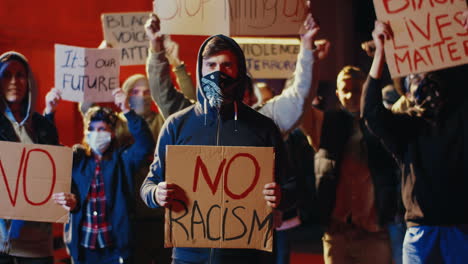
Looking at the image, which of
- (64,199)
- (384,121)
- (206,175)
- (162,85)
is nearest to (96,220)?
(64,199)

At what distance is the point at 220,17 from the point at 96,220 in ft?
5.27

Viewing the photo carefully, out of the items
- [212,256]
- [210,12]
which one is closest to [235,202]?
[212,256]

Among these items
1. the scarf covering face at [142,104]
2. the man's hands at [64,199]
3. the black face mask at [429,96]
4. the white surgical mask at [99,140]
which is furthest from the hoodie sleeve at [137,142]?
the black face mask at [429,96]

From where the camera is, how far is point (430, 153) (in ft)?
10.1

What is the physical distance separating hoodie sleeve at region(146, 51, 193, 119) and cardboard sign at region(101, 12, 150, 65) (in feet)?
5.71

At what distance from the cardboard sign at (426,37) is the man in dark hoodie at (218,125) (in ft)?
2.82

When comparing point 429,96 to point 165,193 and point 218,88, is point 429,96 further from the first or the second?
point 165,193

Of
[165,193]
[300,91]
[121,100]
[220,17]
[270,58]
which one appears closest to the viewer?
[165,193]

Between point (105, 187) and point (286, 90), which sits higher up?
point (286, 90)

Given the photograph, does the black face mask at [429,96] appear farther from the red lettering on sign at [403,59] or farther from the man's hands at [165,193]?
the man's hands at [165,193]

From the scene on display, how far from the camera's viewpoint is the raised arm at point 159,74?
351 centimetres

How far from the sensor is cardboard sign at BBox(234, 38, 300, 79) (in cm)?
494

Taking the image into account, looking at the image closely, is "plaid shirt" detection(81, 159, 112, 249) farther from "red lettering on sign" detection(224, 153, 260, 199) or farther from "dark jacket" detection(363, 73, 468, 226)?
"dark jacket" detection(363, 73, 468, 226)


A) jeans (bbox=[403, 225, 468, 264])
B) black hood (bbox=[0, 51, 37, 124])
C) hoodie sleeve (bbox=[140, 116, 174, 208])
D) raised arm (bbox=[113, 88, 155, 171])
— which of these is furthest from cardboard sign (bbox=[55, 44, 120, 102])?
jeans (bbox=[403, 225, 468, 264])
